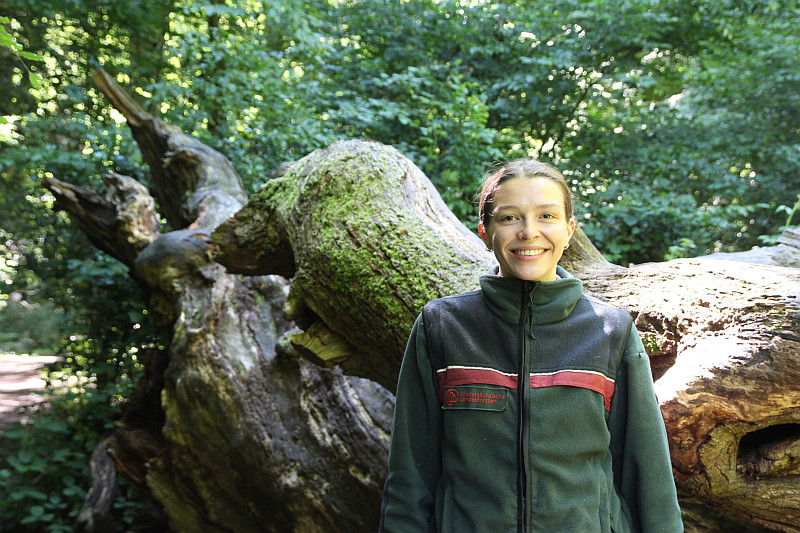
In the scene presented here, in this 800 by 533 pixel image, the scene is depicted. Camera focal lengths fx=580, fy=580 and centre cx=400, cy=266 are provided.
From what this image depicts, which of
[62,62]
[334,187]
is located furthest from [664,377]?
[62,62]

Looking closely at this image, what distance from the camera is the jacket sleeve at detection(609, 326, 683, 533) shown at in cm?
139

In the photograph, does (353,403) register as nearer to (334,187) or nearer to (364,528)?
(364,528)

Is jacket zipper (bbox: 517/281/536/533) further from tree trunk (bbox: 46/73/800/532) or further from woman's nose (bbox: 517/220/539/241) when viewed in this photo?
tree trunk (bbox: 46/73/800/532)

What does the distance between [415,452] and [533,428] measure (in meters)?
0.34

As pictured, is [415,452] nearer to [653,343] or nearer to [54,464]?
[653,343]

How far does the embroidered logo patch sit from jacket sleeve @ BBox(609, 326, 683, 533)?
0.30 m

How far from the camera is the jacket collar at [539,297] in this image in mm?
1491

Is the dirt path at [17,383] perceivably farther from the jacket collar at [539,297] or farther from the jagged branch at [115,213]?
the jacket collar at [539,297]

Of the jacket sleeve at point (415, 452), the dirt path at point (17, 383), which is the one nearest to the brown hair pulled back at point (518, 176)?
the jacket sleeve at point (415, 452)

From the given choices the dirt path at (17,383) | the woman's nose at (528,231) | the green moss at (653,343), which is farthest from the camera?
the dirt path at (17,383)

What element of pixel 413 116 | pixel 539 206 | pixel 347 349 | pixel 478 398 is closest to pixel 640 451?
pixel 478 398

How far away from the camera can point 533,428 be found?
1396 millimetres

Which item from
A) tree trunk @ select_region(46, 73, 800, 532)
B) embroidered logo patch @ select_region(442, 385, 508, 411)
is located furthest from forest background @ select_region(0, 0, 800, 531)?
embroidered logo patch @ select_region(442, 385, 508, 411)

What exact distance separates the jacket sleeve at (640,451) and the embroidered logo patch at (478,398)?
296 millimetres
